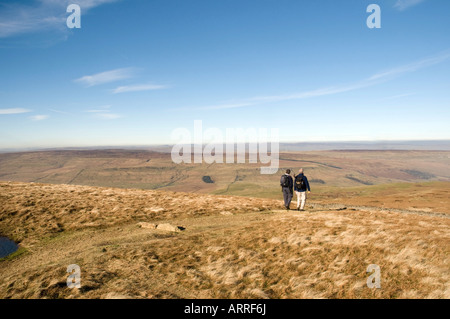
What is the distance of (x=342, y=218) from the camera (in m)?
16.9

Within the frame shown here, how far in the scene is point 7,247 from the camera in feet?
48.3

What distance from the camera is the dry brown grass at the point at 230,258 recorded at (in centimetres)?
869

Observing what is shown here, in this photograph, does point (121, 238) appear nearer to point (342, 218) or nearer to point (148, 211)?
point (148, 211)

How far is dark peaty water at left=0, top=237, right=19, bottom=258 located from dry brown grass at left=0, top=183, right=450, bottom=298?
570mm

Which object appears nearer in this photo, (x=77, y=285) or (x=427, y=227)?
(x=77, y=285)

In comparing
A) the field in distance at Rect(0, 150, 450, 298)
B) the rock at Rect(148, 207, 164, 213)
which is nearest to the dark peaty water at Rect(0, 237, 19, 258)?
the field in distance at Rect(0, 150, 450, 298)

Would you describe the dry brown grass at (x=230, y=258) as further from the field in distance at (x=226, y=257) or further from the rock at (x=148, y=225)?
the rock at (x=148, y=225)

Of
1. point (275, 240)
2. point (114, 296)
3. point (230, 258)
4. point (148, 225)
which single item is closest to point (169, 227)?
point (148, 225)

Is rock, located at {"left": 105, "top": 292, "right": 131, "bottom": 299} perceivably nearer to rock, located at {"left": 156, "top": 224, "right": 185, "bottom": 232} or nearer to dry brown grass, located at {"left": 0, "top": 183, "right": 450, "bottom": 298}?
dry brown grass, located at {"left": 0, "top": 183, "right": 450, "bottom": 298}

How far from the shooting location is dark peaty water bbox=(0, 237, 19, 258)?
13727mm

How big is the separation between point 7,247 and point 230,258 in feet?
46.3
